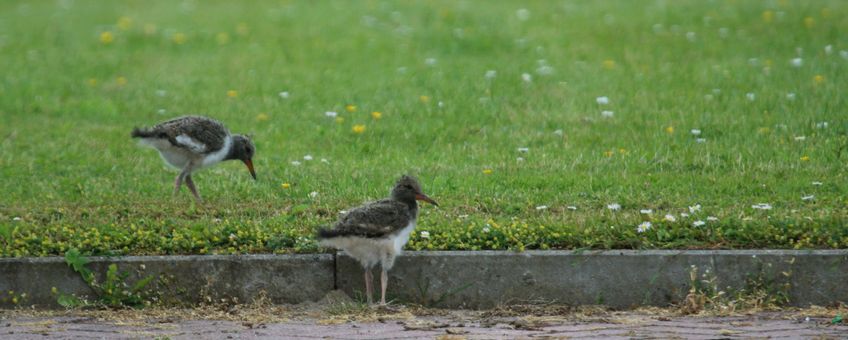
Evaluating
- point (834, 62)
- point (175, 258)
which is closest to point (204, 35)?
point (834, 62)

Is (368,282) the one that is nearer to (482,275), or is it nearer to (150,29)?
(482,275)

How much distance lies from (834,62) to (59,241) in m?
9.28

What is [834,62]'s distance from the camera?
13500mm

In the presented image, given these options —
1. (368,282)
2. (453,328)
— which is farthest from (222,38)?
(453,328)

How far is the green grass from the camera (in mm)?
7883

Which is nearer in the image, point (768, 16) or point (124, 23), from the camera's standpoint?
point (768, 16)

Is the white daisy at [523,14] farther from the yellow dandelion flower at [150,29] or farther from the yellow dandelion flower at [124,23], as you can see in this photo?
the yellow dandelion flower at [124,23]

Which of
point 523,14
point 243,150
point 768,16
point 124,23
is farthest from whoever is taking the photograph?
point 124,23

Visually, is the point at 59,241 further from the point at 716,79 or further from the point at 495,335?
the point at 716,79

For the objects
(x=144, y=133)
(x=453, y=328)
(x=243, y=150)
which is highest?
(x=144, y=133)

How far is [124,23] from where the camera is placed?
17906mm

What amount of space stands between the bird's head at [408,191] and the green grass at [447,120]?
28 cm

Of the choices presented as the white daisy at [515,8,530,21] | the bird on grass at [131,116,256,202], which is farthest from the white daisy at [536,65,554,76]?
the bird on grass at [131,116,256,202]

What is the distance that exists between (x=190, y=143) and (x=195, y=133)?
0.31 ft
